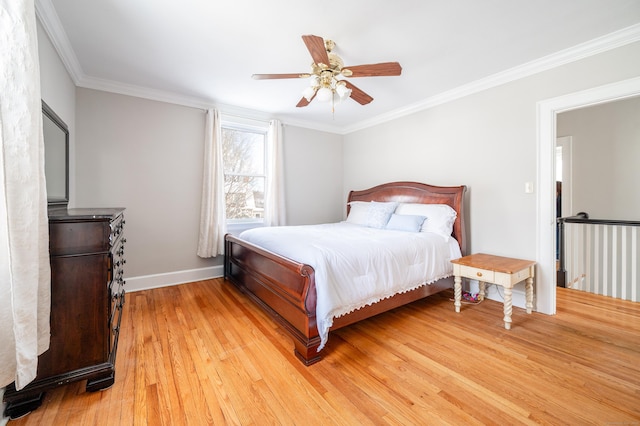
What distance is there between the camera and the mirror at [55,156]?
77.3 inches

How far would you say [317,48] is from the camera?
196 cm

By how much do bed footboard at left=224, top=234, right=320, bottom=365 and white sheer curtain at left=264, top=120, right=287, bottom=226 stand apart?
3.97ft

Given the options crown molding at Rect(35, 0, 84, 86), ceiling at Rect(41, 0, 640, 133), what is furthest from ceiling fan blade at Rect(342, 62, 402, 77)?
crown molding at Rect(35, 0, 84, 86)

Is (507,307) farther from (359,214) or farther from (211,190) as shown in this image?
(211,190)

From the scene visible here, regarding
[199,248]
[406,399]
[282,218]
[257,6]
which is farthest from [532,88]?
[199,248]

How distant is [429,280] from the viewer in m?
2.71

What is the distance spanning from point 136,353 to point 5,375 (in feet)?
2.70

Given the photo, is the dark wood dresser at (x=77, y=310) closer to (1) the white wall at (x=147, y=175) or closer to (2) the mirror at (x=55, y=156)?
(2) the mirror at (x=55, y=156)

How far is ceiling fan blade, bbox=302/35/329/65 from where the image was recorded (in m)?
1.85

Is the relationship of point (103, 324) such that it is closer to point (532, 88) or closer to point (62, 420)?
point (62, 420)

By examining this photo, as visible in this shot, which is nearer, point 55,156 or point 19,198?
point 19,198

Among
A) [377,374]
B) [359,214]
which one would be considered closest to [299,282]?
[377,374]

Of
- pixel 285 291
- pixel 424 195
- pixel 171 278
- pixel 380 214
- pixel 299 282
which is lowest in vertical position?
pixel 171 278

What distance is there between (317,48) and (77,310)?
7.53ft
